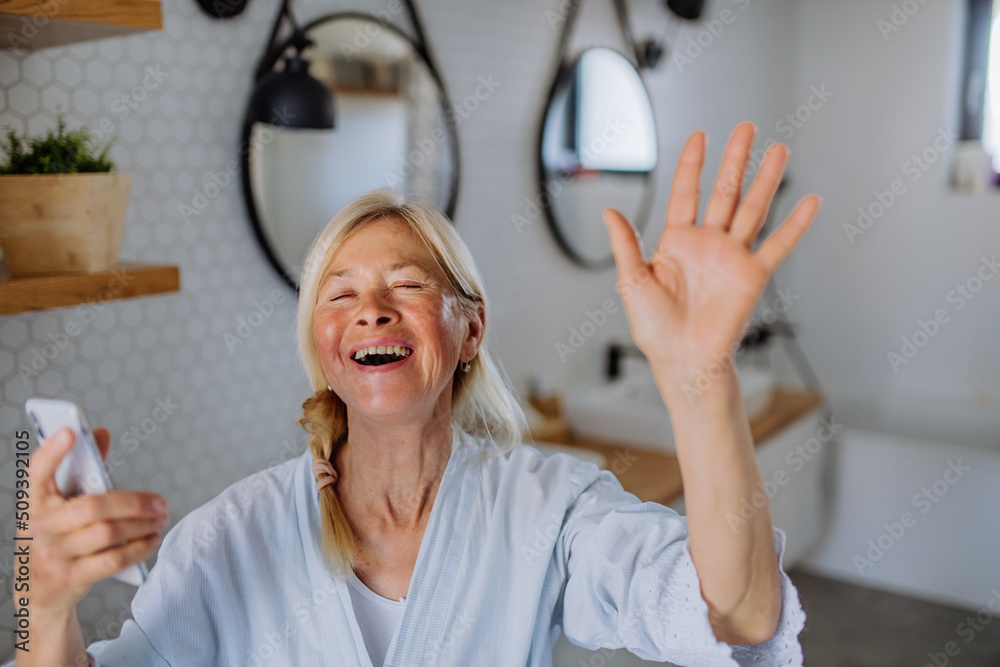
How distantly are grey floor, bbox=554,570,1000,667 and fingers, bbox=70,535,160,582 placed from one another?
7.62 ft

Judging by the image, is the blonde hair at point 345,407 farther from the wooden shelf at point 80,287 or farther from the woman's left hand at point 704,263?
the woman's left hand at point 704,263

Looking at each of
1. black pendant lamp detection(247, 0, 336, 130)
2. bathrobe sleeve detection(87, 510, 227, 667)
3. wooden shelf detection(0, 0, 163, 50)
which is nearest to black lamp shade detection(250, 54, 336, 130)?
black pendant lamp detection(247, 0, 336, 130)

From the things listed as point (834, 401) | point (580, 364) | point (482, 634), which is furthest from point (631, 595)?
point (834, 401)

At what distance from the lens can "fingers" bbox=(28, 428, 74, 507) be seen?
26.7 inches

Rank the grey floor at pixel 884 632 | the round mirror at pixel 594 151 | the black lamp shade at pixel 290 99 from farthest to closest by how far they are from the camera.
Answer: the grey floor at pixel 884 632
the round mirror at pixel 594 151
the black lamp shade at pixel 290 99

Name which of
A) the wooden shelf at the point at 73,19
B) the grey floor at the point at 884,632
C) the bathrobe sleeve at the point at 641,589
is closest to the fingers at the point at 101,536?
the bathrobe sleeve at the point at 641,589

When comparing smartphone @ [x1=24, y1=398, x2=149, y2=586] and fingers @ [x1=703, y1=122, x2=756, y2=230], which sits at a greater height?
fingers @ [x1=703, y1=122, x2=756, y2=230]

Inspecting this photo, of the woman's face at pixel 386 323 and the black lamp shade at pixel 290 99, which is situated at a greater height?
the black lamp shade at pixel 290 99

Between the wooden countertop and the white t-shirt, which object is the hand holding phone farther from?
the wooden countertop

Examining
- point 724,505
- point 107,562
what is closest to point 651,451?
point 724,505

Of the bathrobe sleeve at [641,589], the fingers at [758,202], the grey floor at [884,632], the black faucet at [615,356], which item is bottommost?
the grey floor at [884,632]

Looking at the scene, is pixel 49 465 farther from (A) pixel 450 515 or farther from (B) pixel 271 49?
(B) pixel 271 49

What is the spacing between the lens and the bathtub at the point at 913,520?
112 inches

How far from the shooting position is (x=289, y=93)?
1.54 meters
